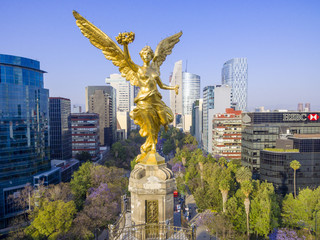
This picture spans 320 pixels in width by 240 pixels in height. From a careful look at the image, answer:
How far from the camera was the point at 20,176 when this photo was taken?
1597 inches

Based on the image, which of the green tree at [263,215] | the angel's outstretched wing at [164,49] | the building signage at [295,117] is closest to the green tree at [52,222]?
the angel's outstretched wing at [164,49]

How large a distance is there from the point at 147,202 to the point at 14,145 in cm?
3814

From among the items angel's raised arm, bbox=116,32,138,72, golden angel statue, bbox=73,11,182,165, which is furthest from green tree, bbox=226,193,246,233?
angel's raised arm, bbox=116,32,138,72

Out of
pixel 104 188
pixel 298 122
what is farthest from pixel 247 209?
pixel 298 122

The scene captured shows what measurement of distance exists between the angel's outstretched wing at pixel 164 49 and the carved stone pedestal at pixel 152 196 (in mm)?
6008

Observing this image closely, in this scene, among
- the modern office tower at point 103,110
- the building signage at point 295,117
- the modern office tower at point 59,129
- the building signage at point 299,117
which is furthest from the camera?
the modern office tower at point 103,110

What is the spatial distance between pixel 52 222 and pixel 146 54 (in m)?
23.3

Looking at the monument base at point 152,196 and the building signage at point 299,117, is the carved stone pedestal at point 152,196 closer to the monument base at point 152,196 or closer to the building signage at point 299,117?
the monument base at point 152,196

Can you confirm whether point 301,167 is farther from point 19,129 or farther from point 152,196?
point 19,129

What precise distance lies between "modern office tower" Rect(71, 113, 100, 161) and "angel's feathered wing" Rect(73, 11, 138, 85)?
60.4 meters

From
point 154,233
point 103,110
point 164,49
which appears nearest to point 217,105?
point 103,110

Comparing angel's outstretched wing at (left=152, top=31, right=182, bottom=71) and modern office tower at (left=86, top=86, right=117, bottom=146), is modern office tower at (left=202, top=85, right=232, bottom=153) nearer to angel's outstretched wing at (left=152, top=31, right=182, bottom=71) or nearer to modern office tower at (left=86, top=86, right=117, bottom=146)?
modern office tower at (left=86, top=86, right=117, bottom=146)

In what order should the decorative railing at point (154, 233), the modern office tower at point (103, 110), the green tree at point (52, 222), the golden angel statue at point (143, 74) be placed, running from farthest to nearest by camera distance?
1. the modern office tower at point (103, 110)
2. the green tree at point (52, 222)
3. the golden angel statue at point (143, 74)
4. the decorative railing at point (154, 233)

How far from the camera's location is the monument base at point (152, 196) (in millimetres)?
11055
